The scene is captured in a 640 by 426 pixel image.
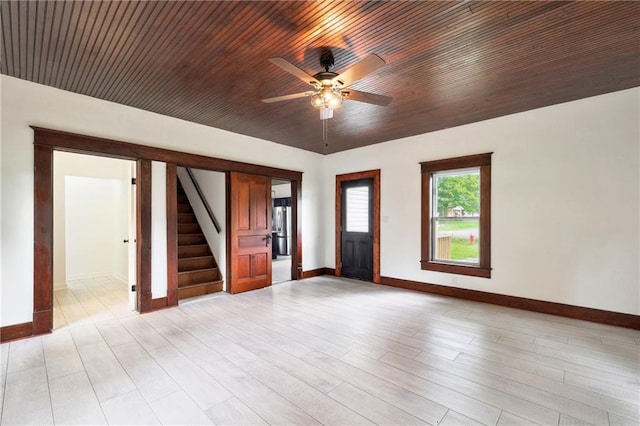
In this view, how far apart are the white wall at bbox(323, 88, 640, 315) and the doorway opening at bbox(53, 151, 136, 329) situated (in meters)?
5.96

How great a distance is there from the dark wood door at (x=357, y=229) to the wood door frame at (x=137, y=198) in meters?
1.77

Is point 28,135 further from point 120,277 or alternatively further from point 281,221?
point 281,221

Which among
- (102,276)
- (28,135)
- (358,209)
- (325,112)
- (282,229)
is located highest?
(325,112)

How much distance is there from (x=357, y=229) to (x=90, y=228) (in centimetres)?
586

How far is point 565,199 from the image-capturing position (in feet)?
12.3

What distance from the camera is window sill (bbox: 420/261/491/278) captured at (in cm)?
438

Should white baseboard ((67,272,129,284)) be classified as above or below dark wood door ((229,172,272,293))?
below

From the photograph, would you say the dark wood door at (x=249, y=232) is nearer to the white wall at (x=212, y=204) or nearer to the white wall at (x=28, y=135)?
the white wall at (x=212, y=204)

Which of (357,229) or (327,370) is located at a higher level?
(357,229)

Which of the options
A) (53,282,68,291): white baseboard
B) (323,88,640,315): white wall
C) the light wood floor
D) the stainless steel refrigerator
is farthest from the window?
(53,282,68,291): white baseboard

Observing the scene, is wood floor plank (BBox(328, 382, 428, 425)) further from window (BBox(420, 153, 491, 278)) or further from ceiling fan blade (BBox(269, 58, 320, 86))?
window (BBox(420, 153, 491, 278))

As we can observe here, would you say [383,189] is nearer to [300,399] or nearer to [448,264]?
[448,264]

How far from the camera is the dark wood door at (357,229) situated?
5902 millimetres

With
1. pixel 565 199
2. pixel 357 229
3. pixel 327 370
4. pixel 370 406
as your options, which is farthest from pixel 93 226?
pixel 565 199
